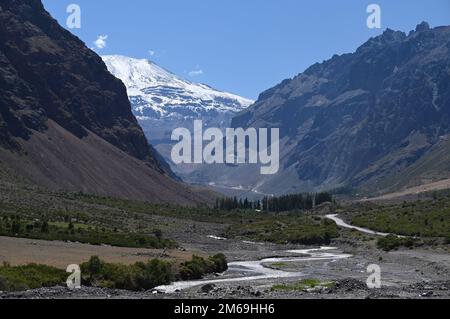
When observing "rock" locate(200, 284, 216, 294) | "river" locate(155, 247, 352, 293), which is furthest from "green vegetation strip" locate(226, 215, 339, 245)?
"rock" locate(200, 284, 216, 294)

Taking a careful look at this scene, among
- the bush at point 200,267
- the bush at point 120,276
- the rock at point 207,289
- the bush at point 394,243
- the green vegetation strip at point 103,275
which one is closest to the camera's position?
the green vegetation strip at point 103,275

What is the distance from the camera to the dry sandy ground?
60394 millimetres

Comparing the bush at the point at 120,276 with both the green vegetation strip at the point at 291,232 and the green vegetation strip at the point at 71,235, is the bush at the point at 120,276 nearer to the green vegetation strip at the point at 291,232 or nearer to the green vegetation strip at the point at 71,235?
the green vegetation strip at the point at 71,235

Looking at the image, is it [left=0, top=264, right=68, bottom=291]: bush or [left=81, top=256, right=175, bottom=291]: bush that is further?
[left=81, top=256, right=175, bottom=291]: bush

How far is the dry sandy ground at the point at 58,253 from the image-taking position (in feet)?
198

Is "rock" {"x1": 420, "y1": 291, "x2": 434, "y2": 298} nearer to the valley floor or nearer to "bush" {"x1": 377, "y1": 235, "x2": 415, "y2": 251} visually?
the valley floor

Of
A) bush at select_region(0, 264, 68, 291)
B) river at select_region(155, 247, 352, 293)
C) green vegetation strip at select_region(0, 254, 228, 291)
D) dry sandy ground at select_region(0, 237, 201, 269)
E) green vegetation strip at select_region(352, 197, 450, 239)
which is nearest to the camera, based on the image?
bush at select_region(0, 264, 68, 291)

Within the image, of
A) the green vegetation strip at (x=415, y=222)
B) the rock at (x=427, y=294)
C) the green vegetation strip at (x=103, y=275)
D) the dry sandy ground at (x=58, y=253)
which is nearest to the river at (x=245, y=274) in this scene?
the green vegetation strip at (x=103, y=275)

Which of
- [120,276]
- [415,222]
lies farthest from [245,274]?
[415,222]

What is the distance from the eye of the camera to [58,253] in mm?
69062

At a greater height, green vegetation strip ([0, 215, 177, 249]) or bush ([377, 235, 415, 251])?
green vegetation strip ([0, 215, 177, 249])
